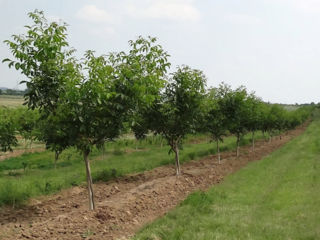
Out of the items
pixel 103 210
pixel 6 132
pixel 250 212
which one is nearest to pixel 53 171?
pixel 6 132

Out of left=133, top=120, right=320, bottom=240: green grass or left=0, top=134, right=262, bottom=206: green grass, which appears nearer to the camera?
left=133, top=120, right=320, bottom=240: green grass

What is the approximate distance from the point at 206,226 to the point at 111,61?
5043mm

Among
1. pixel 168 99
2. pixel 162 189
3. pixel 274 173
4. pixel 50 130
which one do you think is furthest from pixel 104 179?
pixel 274 173

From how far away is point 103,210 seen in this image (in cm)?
820

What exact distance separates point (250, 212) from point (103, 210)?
4.06m

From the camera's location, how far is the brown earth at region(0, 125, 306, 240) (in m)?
6.86

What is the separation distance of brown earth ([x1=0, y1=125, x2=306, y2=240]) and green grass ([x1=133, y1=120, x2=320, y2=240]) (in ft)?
3.12

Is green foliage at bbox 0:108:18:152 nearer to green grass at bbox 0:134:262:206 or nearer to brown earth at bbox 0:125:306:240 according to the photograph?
green grass at bbox 0:134:262:206

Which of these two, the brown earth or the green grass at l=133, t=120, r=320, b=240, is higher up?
the green grass at l=133, t=120, r=320, b=240

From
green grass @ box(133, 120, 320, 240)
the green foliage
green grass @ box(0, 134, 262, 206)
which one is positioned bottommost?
green grass @ box(0, 134, 262, 206)

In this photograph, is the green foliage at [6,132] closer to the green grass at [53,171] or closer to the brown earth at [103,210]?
the green grass at [53,171]

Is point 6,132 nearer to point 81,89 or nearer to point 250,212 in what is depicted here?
point 81,89

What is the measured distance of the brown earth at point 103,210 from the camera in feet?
22.5

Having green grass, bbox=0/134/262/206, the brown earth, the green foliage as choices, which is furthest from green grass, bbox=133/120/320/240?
the green foliage
